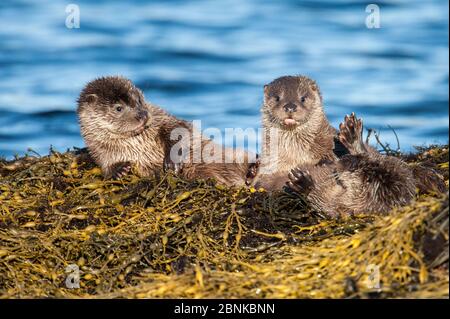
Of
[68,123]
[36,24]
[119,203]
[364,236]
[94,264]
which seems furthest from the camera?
[36,24]

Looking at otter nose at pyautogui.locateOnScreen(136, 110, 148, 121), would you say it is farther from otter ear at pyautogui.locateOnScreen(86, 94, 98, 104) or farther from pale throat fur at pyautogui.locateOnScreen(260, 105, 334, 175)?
pale throat fur at pyautogui.locateOnScreen(260, 105, 334, 175)

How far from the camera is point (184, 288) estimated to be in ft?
15.6

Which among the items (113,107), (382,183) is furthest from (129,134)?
(382,183)

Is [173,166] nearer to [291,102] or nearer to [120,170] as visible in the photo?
[120,170]

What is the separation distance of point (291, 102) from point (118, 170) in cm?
137

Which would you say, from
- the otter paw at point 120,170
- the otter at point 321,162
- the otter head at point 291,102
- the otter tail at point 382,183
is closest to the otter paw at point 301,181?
the otter at point 321,162

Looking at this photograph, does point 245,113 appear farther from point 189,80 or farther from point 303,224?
point 303,224

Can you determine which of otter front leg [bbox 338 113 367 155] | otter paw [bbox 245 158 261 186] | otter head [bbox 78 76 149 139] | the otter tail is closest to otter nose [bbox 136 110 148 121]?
otter head [bbox 78 76 149 139]

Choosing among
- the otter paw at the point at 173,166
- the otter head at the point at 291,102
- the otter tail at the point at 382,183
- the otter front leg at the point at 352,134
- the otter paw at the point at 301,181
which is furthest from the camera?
the otter head at the point at 291,102

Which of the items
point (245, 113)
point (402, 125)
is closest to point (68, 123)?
point (245, 113)

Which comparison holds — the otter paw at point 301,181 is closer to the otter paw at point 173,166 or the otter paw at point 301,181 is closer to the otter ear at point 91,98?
the otter paw at point 173,166

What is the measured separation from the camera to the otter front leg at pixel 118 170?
6.41m

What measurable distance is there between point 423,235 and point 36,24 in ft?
52.6
